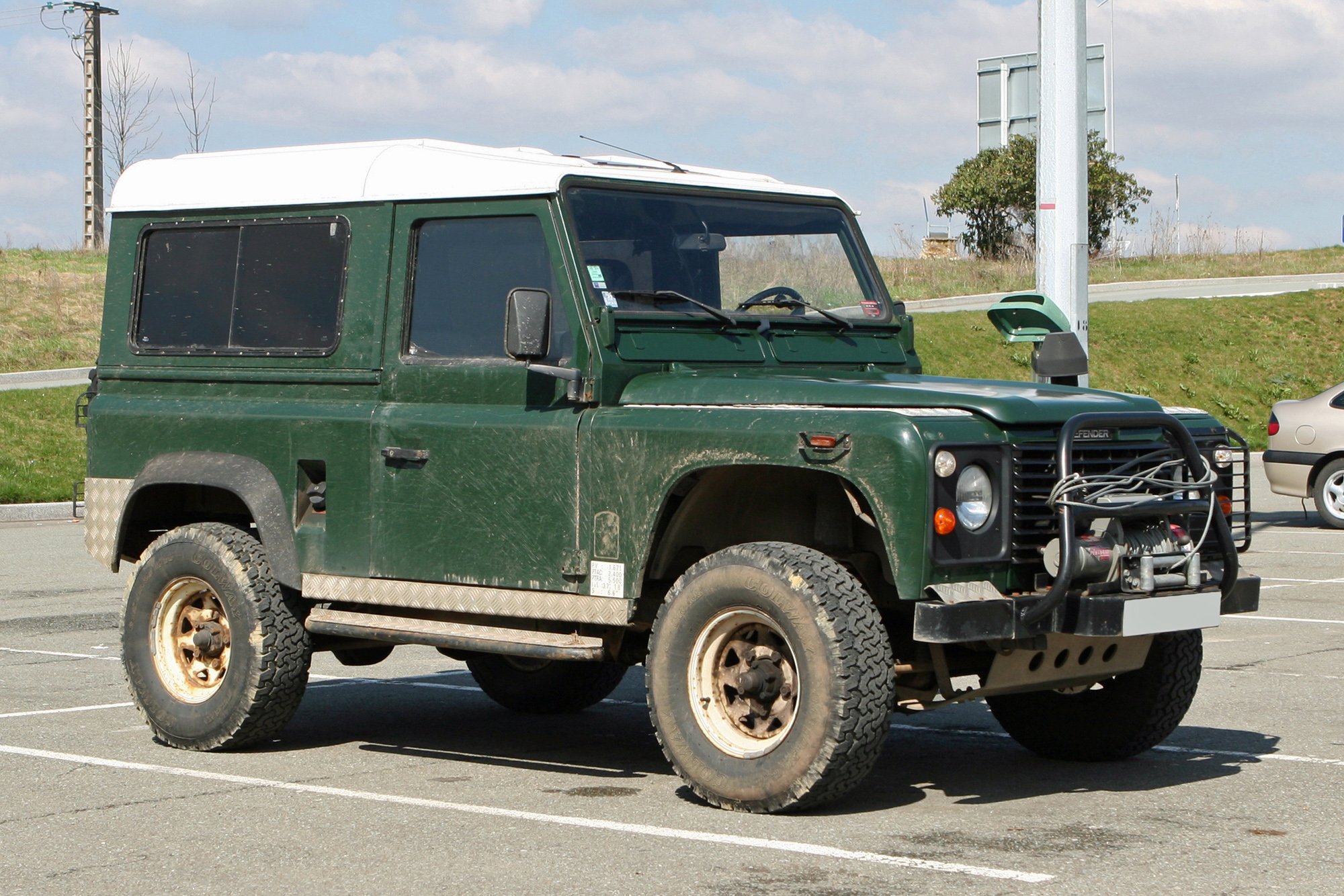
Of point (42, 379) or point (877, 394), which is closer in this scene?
point (877, 394)

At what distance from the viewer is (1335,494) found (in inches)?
711

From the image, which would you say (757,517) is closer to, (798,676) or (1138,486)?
(798,676)

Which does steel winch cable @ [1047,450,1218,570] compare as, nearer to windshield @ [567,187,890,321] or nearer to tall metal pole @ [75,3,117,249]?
windshield @ [567,187,890,321]

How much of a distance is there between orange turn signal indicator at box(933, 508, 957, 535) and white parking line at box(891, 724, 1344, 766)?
2.34 m

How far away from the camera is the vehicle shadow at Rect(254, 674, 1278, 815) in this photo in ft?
21.2

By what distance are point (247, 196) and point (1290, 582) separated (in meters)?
9.32

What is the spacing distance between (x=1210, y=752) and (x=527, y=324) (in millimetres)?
3407

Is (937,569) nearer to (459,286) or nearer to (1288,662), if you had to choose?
(459,286)

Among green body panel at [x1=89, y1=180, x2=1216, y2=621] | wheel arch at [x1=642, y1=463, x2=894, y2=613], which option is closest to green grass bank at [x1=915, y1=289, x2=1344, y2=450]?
green body panel at [x1=89, y1=180, x2=1216, y2=621]

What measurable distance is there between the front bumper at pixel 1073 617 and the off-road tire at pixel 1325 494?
1316cm

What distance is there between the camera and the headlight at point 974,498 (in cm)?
548

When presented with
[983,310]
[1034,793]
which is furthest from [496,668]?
[983,310]

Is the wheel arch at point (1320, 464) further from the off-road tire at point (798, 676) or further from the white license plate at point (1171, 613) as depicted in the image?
the off-road tire at point (798, 676)

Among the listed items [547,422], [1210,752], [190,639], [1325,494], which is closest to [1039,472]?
[547,422]
